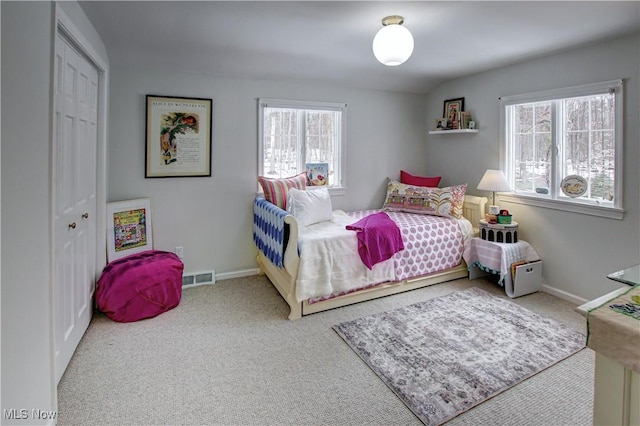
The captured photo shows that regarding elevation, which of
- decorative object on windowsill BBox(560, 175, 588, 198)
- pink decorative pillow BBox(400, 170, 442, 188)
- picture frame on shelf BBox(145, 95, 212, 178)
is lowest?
decorative object on windowsill BBox(560, 175, 588, 198)

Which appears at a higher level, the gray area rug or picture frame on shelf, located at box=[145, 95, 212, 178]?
picture frame on shelf, located at box=[145, 95, 212, 178]

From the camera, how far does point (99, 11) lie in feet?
7.65

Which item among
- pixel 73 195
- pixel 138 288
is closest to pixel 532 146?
pixel 138 288

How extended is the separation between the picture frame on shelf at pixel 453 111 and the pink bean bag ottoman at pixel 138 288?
3.49 metres

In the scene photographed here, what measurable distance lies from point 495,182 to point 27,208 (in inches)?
147

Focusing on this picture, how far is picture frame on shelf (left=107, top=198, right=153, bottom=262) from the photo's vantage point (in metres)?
3.13

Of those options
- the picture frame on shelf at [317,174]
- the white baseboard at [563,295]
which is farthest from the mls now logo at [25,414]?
the white baseboard at [563,295]

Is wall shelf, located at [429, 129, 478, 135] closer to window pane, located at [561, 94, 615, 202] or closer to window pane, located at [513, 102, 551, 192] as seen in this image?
window pane, located at [513, 102, 551, 192]

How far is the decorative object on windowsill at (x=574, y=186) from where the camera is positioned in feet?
10.4

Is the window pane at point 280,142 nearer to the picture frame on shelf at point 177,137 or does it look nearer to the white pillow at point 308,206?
the white pillow at point 308,206

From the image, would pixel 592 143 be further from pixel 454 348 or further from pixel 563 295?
pixel 454 348

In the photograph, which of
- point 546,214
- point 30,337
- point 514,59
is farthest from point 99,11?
point 546,214

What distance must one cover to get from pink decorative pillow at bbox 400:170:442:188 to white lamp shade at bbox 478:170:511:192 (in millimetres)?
787

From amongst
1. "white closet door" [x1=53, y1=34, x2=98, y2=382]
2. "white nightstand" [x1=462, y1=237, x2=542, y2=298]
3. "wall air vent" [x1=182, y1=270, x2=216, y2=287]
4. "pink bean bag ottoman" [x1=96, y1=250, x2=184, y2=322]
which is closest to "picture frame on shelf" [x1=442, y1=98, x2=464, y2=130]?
"white nightstand" [x1=462, y1=237, x2=542, y2=298]
